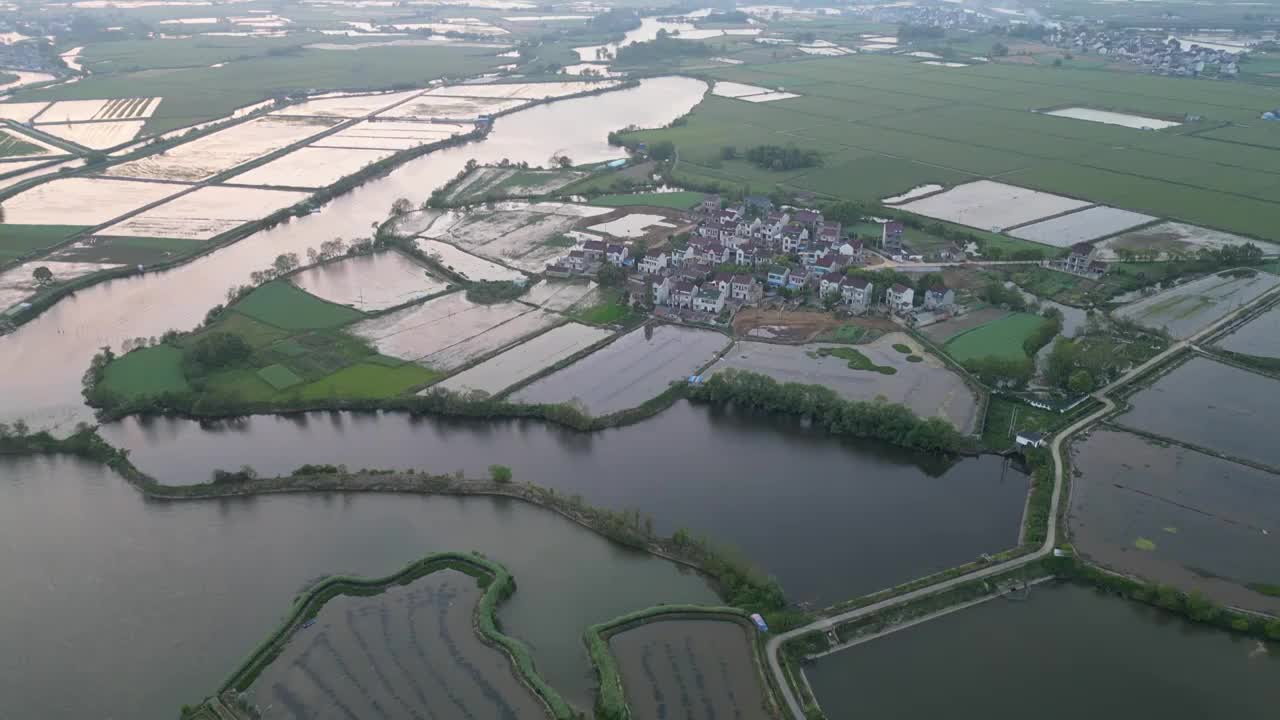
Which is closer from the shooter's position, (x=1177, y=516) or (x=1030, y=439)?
(x=1177, y=516)

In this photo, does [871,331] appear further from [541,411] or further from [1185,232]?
[1185,232]

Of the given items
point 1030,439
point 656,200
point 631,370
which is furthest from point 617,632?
point 656,200

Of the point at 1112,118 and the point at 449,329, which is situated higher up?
the point at 1112,118

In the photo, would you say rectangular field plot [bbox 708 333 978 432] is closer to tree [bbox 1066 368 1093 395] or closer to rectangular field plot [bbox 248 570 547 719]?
tree [bbox 1066 368 1093 395]

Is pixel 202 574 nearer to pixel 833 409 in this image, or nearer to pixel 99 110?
pixel 833 409

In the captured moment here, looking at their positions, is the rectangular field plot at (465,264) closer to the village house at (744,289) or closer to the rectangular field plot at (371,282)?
the rectangular field plot at (371,282)

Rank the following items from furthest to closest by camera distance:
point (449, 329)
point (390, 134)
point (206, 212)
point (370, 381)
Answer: point (390, 134) → point (206, 212) → point (449, 329) → point (370, 381)

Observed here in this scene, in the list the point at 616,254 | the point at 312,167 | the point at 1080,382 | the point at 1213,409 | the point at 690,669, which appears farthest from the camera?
the point at 312,167

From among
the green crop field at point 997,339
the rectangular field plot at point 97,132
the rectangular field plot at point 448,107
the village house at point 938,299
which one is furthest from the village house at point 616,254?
the rectangular field plot at point 97,132
